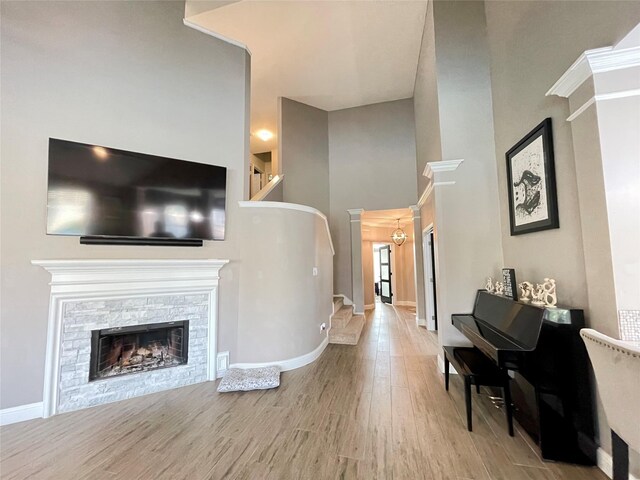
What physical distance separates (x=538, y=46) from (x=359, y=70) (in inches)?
149

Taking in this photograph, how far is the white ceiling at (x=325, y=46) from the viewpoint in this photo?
402 centimetres

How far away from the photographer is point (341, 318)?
487cm

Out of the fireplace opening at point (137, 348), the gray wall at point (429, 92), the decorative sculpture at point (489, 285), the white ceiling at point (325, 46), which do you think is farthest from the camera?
the white ceiling at point (325, 46)

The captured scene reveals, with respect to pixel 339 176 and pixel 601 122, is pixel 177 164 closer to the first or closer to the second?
pixel 601 122

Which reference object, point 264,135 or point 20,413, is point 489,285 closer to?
point 20,413

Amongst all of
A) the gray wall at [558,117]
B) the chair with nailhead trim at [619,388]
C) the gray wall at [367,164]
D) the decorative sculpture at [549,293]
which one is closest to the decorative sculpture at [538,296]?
the decorative sculpture at [549,293]

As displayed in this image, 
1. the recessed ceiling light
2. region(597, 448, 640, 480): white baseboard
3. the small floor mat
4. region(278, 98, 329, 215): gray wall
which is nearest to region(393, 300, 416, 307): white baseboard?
region(278, 98, 329, 215): gray wall

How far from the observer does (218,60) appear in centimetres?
338

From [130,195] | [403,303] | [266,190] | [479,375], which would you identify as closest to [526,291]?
[479,375]

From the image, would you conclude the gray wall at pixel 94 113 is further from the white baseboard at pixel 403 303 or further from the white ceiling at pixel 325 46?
the white baseboard at pixel 403 303

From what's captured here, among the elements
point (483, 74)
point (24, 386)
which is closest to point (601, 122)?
point (483, 74)

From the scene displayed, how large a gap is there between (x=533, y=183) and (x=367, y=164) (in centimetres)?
437

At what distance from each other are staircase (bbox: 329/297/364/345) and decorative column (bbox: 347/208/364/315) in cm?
59

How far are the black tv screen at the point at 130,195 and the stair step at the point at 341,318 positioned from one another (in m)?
2.67
